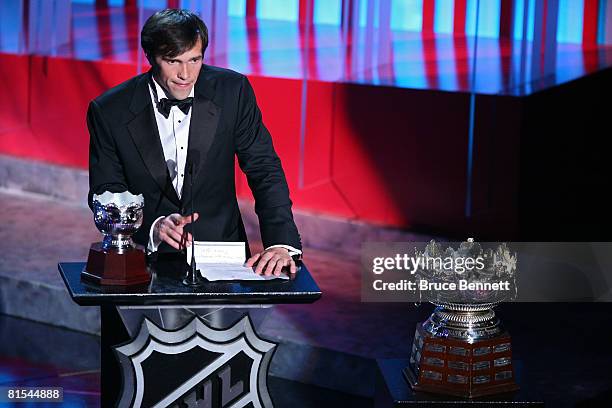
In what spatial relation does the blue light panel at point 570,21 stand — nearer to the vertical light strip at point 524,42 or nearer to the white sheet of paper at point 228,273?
the vertical light strip at point 524,42

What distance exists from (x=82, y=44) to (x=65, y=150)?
2.01 ft

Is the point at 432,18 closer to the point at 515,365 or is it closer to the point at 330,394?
the point at 330,394

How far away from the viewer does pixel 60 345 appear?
5383 mm

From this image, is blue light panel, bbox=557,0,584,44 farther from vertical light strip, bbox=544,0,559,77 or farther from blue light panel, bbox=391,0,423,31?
blue light panel, bbox=391,0,423,31

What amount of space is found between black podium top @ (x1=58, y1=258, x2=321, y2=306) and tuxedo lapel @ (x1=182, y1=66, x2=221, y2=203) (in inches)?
18.7

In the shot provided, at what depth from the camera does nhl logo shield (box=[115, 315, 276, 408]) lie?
10.3 ft

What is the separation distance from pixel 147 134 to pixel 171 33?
0.36 meters

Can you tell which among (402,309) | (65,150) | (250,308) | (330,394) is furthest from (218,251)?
(65,150)

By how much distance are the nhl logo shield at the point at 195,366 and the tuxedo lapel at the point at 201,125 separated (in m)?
0.49

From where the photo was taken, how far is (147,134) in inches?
137

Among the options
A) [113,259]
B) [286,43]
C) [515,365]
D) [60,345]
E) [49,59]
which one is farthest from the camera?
[49,59]

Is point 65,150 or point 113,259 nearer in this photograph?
point 113,259

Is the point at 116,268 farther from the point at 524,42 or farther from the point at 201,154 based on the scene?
the point at 524,42

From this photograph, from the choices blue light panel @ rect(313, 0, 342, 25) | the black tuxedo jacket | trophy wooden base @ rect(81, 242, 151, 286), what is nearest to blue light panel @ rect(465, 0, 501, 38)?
blue light panel @ rect(313, 0, 342, 25)
